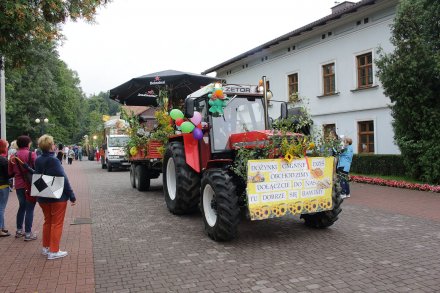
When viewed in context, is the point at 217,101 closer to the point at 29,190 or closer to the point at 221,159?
the point at 221,159

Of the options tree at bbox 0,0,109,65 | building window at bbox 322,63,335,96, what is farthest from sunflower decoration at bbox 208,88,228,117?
building window at bbox 322,63,335,96

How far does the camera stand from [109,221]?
26.2 ft

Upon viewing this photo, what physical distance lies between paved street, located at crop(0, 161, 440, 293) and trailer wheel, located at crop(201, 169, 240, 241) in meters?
0.20

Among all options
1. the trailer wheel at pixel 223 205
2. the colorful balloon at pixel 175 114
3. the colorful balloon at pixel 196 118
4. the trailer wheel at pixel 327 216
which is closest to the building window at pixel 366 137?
the trailer wheel at pixel 327 216

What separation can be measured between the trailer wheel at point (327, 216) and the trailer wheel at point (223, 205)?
1683 millimetres

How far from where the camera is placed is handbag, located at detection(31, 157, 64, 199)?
17.5ft

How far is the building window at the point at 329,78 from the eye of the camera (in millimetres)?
19578

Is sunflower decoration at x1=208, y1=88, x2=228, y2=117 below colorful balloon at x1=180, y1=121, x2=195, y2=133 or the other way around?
the other way around

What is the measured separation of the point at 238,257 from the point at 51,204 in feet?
8.83

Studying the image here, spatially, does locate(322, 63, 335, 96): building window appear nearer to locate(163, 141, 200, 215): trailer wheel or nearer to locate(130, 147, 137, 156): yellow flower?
locate(130, 147, 137, 156): yellow flower

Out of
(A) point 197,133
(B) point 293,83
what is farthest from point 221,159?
(B) point 293,83

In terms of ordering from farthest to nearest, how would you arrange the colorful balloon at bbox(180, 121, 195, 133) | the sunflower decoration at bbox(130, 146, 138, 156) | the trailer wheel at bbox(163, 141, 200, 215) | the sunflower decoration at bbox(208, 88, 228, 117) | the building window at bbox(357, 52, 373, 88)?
the building window at bbox(357, 52, 373, 88), the sunflower decoration at bbox(130, 146, 138, 156), the trailer wheel at bbox(163, 141, 200, 215), the colorful balloon at bbox(180, 121, 195, 133), the sunflower decoration at bbox(208, 88, 228, 117)

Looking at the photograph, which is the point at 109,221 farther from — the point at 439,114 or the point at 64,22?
the point at 439,114

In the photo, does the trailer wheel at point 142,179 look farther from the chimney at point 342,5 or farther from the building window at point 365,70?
the chimney at point 342,5
